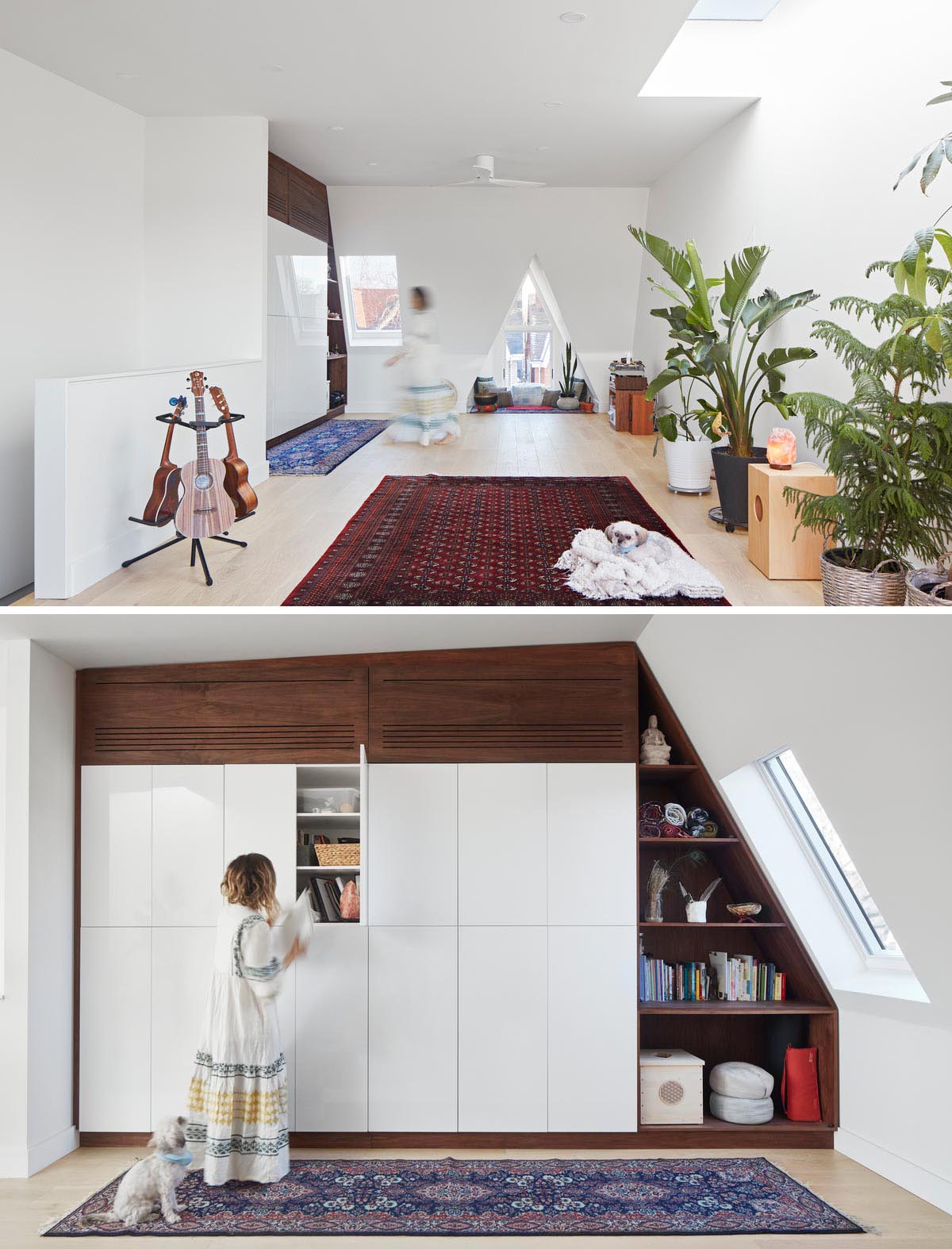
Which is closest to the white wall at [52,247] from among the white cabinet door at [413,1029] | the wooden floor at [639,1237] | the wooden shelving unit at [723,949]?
the white cabinet door at [413,1029]

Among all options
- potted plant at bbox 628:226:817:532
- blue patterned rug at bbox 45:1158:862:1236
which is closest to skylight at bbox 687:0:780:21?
potted plant at bbox 628:226:817:532

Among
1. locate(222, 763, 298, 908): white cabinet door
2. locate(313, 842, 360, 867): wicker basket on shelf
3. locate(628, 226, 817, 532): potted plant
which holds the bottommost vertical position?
locate(313, 842, 360, 867): wicker basket on shelf

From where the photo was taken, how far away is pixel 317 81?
18.5 feet

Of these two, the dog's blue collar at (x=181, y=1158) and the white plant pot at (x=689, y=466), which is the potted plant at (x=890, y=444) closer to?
the white plant pot at (x=689, y=466)

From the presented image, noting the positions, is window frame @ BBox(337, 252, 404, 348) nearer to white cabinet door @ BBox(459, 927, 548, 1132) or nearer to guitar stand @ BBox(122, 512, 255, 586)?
guitar stand @ BBox(122, 512, 255, 586)

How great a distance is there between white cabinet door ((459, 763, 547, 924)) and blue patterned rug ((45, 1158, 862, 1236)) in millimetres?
1219

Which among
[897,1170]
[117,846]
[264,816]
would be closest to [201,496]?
[264,816]

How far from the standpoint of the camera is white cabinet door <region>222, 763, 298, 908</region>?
580cm

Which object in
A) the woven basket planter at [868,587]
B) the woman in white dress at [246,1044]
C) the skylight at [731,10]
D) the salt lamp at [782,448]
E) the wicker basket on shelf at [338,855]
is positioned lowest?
the woman in white dress at [246,1044]

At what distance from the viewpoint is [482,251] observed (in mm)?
3971

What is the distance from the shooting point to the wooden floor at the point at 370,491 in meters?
3.93

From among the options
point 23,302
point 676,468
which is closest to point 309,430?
point 23,302

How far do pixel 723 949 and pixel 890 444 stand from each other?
3692 millimetres

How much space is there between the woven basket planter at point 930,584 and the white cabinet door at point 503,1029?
2.92 m
